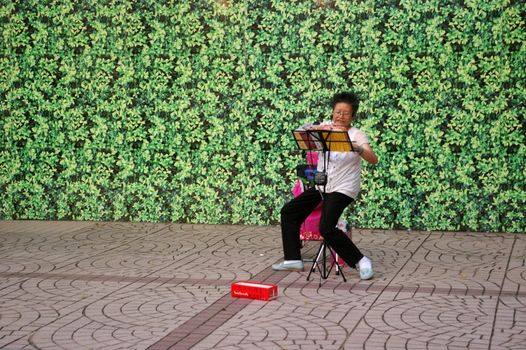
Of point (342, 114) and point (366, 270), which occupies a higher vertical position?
point (342, 114)

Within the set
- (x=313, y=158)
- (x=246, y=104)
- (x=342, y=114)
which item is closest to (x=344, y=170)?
(x=342, y=114)

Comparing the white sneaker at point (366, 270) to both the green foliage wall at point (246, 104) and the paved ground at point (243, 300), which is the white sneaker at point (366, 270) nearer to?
the paved ground at point (243, 300)

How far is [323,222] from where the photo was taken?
8.55 metres

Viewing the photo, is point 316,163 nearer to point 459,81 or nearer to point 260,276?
point 260,276

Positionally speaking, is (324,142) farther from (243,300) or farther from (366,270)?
(243,300)

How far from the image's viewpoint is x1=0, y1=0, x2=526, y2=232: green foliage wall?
10891 mm

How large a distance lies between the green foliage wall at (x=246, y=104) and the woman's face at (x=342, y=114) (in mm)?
2509

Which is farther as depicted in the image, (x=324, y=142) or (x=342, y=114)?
(x=342, y=114)

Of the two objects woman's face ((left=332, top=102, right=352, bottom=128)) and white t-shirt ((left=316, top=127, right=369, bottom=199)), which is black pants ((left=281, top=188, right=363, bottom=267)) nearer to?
white t-shirt ((left=316, top=127, right=369, bottom=199))

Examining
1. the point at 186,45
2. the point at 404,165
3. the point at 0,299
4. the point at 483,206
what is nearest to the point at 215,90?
the point at 186,45

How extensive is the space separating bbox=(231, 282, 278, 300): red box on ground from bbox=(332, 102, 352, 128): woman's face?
5.54 feet

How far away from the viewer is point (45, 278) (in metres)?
8.79

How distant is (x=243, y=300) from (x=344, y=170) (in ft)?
5.23

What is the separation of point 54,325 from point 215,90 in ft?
17.1
